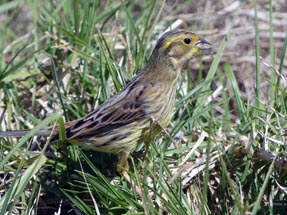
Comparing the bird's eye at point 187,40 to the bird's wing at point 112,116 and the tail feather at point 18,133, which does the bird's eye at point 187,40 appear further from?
the tail feather at point 18,133

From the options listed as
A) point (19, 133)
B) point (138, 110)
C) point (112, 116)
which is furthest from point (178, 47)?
point (19, 133)

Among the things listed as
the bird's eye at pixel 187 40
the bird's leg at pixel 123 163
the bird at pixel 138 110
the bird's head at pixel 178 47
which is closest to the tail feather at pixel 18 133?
the bird at pixel 138 110

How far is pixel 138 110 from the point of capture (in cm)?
384

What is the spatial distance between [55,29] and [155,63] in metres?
1.08

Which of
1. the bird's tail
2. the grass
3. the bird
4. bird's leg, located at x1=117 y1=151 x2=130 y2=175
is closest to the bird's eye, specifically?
the bird

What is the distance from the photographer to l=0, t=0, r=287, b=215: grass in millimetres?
3506

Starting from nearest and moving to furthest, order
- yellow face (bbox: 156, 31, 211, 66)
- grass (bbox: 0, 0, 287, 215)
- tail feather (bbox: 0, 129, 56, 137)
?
grass (bbox: 0, 0, 287, 215), tail feather (bbox: 0, 129, 56, 137), yellow face (bbox: 156, 31, 211, 66)

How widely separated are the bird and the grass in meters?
0.10

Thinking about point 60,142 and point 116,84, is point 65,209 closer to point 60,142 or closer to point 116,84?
point 60,142

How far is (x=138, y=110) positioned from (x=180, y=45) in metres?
0.41

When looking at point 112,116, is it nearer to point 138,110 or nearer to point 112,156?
point 138,110

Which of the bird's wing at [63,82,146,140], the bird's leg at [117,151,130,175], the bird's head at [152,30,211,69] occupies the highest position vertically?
the bird's head at [152,30,211,69]

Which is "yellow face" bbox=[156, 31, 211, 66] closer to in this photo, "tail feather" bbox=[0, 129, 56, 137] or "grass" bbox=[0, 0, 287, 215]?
"grass" bbox=[0, 0, 287, 215]

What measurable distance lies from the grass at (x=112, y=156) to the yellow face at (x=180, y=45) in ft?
0.71
